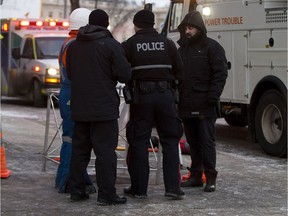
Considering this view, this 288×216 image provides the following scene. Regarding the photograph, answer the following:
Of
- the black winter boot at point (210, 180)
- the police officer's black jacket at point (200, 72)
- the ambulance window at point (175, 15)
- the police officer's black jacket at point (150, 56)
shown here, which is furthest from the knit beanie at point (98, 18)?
the ambulance window at point (175, 15)

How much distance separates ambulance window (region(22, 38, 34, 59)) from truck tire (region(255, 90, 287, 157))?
9.99m

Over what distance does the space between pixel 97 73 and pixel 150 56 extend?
638 mm

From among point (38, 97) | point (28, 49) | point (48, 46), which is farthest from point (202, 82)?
point (28, 49)

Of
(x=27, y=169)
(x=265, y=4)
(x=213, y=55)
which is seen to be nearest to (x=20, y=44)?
(x=265, y=4)

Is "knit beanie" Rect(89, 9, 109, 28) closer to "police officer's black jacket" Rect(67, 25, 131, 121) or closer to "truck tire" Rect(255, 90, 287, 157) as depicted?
"police officer's black jacket" Rect(67, 25, 131, 121)

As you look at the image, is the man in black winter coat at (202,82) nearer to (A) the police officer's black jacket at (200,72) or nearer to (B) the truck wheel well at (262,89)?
(A) the police officer's black jacket at (200,72)

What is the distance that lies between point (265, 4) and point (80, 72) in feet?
16.6

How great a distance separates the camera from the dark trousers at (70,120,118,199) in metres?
7.00

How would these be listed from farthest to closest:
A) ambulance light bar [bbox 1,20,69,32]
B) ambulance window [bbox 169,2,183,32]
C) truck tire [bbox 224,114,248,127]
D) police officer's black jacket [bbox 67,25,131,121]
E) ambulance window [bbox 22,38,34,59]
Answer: ambulance light bar [bbox 1,20,69,32] → ambulance window [bbox 22,38,34,59] → truck tire [bbox 224,114,248,127] → ambulance window [bbox 169,2,183,32] → police officer's black jacket [bbox 67,25,131,121]

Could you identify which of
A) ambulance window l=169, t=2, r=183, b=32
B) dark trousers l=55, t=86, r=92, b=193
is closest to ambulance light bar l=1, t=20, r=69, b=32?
ambulance window l=169, t=2, r=183, b=32

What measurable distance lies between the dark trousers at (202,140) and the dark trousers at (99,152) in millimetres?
1270

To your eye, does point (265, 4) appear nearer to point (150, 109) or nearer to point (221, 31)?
point (221, 31)

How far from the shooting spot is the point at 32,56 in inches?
790

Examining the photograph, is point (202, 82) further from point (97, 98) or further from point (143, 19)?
point (97, 98)
